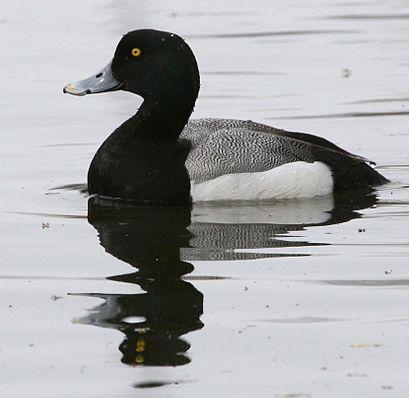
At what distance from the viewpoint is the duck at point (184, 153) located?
9258 millimetres

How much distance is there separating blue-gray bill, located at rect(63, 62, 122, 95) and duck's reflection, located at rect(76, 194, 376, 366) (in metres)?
0.80

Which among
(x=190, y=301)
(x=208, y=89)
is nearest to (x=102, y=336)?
(x=190, y=301)

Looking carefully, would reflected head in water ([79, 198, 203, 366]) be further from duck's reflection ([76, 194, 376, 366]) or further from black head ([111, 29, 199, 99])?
black head ([111, 29, 199, 99])

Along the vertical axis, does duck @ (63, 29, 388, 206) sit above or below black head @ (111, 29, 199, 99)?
below

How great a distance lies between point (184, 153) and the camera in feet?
30.7

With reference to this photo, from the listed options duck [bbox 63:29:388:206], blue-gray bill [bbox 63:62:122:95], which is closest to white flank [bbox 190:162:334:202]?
duck [bbox 63:29:388:206]

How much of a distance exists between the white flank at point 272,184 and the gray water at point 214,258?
117 mm

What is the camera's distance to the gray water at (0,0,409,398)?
580 centimetres

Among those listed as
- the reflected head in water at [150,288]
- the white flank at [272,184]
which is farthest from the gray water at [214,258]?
the white flank at [272,184]

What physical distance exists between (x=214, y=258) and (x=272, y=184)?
189cm

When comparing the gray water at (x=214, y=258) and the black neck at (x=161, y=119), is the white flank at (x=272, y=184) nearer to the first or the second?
the gray water at (x=214, y=258)

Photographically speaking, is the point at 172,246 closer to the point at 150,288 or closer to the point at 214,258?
the point at 214,258

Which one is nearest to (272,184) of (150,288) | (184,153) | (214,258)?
(184,153)

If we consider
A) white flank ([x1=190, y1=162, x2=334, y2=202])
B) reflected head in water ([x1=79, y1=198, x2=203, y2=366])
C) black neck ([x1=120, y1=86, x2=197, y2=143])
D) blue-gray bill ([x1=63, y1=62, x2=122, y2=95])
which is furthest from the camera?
blue-gray bill ([x1=63, y1=62, x2=122, y2=95])
